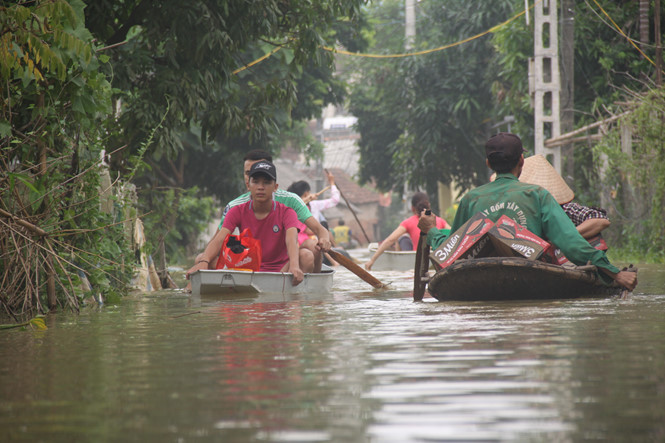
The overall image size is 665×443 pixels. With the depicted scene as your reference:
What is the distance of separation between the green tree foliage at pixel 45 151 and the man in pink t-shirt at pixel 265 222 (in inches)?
64.8

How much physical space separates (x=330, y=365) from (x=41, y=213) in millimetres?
4385

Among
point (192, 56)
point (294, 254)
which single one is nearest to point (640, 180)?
point (192, 56)

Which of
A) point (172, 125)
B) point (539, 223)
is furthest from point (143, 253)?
point (539, 223)

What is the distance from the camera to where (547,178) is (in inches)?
400

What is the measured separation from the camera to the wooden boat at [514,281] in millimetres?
8109

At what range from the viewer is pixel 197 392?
13.3 feet

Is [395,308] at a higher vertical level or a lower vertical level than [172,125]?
lower

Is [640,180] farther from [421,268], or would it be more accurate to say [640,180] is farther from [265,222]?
[421,268]

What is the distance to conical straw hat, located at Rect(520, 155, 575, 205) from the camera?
392 inches

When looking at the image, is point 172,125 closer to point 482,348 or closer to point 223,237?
point 223,237

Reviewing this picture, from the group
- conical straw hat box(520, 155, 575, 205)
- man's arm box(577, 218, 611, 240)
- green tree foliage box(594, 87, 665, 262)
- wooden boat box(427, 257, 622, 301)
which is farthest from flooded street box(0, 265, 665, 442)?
green tree foliage box(594, 87, 665, 262)

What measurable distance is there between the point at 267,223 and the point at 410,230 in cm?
730

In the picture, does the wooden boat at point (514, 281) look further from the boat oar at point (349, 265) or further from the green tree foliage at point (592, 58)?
the green tree foliage at point (592, 58)

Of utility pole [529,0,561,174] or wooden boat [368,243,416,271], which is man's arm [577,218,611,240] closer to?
wooden boat [368,243,416,271]
